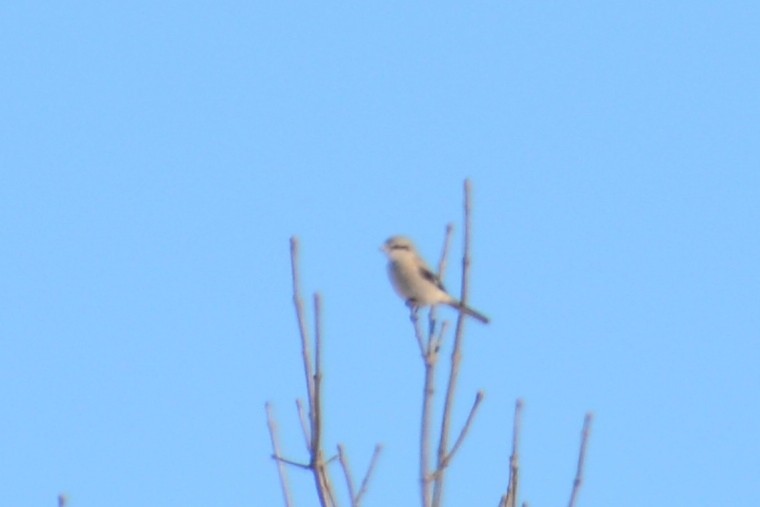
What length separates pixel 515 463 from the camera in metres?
4.34

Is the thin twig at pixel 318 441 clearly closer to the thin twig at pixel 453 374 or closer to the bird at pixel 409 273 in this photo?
the thin twig at pixel 453 374

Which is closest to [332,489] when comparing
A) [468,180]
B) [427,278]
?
[468,180]

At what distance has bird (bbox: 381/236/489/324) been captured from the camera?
9.43 meters

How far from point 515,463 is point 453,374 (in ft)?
1.02

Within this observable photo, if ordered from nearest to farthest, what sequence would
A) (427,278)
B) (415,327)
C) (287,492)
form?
(287,492)
(415,327)
(427,278)

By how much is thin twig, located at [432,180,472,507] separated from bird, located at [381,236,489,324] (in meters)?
4.52

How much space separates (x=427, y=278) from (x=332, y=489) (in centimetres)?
538

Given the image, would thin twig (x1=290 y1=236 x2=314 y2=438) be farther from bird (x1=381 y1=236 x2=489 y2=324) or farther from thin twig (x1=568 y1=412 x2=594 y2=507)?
bird (x1=381 y1=236 x2=489 y2=324)

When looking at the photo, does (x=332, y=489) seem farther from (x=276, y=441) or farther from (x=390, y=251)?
(x=390, y=251)

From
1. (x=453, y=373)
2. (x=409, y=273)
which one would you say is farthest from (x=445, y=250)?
(x=409, y=273)

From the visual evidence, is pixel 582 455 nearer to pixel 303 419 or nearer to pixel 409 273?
pixel 303 419

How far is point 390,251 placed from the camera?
996 cm

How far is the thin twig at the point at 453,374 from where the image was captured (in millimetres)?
4285

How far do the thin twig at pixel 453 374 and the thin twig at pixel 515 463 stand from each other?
0.61 ft
